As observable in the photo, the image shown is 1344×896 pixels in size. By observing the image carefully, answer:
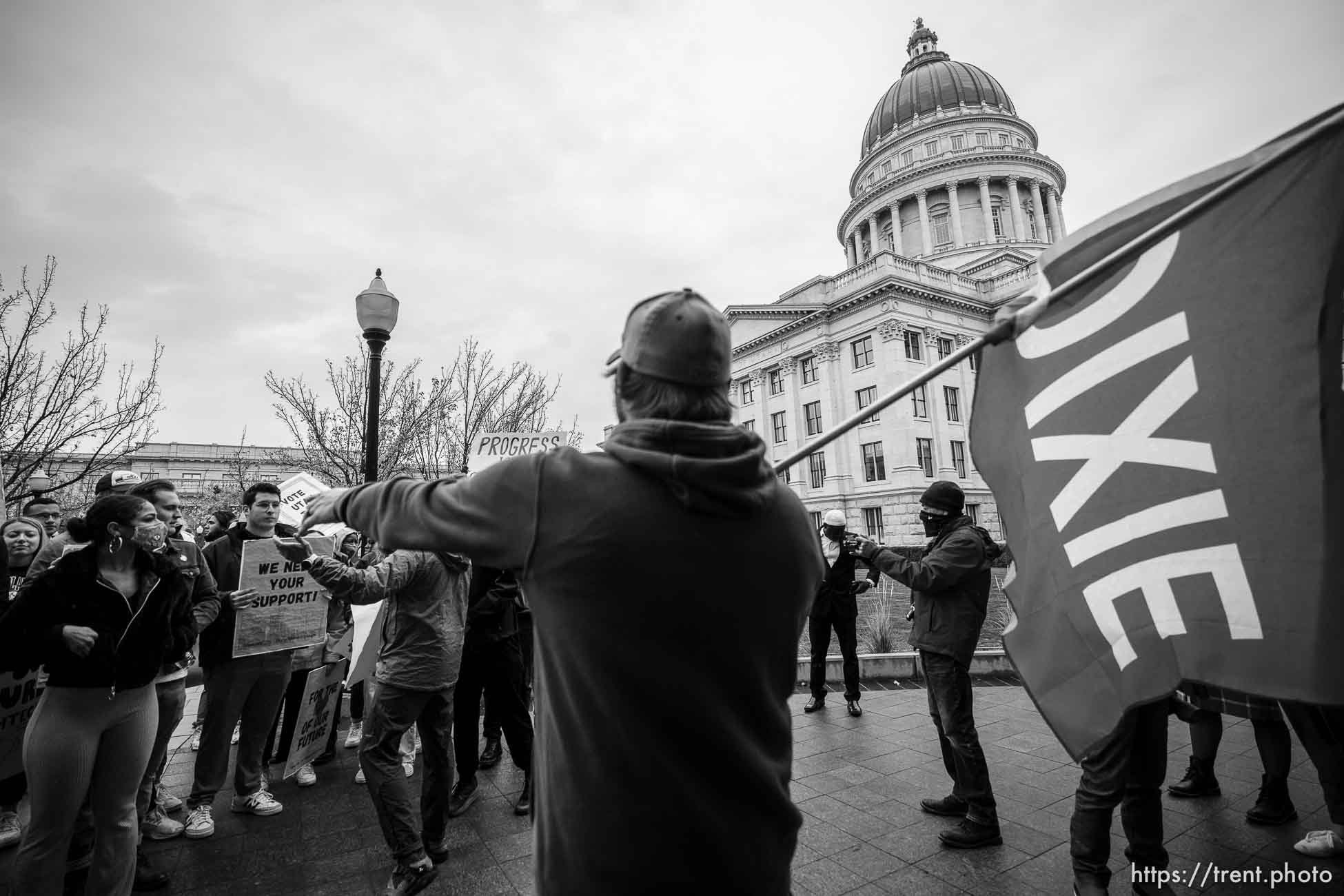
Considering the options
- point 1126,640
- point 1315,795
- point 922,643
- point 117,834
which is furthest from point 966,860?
point 117,834

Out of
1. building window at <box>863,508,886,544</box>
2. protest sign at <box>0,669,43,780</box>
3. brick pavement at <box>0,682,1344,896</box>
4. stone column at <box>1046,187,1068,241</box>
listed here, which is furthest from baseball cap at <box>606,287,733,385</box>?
stone column at <box>1046,187,1068,241</box>

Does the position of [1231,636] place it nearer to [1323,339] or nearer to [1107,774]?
[1323,339]

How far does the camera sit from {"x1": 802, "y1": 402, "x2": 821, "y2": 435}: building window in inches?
1759

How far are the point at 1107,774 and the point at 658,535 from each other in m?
3.38

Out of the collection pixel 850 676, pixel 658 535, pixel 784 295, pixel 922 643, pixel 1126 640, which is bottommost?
pixel 850 676

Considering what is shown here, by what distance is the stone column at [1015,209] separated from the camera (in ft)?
181

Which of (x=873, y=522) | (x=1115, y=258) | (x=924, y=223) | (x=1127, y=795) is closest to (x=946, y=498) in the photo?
(x=1127, y=795)

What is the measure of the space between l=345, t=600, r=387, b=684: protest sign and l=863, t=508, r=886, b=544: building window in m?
37.3

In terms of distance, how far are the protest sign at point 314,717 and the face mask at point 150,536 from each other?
1.68 metres

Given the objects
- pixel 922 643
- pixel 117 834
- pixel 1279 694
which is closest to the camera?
pixel 1279 694

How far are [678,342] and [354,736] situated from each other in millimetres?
6799

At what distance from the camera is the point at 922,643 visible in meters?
4.56

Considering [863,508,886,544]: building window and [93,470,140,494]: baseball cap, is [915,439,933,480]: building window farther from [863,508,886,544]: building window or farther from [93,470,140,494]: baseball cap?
[93,470,140,494]: baseball cap

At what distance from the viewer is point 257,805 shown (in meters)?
4.75
